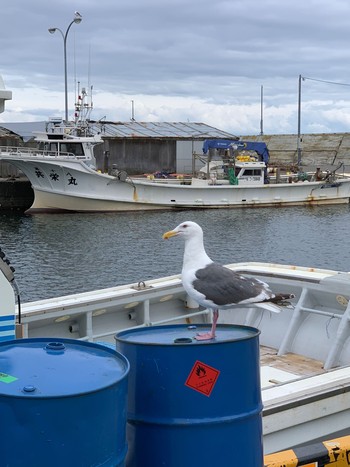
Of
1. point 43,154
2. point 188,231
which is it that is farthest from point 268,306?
point 43,154

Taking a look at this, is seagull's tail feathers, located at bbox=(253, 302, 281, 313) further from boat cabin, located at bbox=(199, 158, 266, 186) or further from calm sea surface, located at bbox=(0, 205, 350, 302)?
boat cabin, located at bbox=(199, 158, 266, 186)

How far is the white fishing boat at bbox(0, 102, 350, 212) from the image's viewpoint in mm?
39062

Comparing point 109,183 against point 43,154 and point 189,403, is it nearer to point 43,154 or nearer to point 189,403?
point 43,154

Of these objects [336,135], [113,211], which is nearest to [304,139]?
[336,135]

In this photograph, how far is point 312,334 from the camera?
8617 mm

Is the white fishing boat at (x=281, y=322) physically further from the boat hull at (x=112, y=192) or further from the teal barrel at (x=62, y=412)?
the boat hull at (x=112, y=192)

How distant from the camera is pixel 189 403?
3.69m

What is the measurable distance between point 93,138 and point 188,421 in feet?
118

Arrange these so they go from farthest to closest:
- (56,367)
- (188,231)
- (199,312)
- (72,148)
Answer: (72,148) → (199,312) → (188,231) → (56,367)

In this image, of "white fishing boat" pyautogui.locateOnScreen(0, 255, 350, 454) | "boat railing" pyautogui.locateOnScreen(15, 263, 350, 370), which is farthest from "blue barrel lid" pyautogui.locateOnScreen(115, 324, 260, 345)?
"boat railing" pyautogui.locateOnScreen(15, 263, 350, 370)

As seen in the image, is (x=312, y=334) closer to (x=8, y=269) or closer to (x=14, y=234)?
(x=8, y=269)

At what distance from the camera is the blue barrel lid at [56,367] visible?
10.3 ft

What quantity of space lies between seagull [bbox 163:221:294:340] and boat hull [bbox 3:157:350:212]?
1312 inches

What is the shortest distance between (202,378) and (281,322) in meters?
5.55
